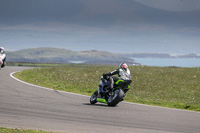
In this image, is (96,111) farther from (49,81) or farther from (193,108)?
(49,81)

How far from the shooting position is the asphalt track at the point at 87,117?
11.3 meters

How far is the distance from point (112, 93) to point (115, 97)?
0.37 meters

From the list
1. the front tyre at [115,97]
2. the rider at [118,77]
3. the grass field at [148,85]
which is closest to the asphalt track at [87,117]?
the front tyre at [115,97]

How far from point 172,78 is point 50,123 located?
2601 centimetres

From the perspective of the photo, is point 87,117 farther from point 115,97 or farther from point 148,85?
point 148,85

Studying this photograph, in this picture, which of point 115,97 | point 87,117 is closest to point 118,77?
point 115,97

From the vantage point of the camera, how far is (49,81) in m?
28.8

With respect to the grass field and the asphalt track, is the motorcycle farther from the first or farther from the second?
the grass field

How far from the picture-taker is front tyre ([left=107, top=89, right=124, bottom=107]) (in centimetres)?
1608

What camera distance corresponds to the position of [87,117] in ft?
43.1

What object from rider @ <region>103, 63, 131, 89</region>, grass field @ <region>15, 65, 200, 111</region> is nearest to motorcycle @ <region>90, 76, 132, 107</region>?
rider @ <region>103, 63, 131, 89</region>

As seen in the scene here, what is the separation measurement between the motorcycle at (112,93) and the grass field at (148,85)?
329 centimetres

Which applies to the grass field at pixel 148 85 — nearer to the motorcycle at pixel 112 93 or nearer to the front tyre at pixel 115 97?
the motorcycle at pixel 112 93

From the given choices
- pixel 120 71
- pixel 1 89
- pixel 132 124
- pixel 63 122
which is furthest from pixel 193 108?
pixel 1 89
